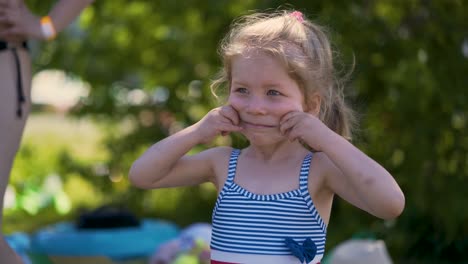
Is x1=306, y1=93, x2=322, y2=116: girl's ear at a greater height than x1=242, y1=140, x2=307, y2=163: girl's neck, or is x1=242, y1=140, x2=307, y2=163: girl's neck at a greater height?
x1=306, y1=93, x2=322, y2=116: girl's ear

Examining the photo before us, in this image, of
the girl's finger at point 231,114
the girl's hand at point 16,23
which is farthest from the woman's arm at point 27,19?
the girl's finger at point 231,114

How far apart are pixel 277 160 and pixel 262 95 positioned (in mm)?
231

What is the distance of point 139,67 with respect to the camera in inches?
300

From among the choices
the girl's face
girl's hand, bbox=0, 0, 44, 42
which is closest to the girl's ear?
the girl's face

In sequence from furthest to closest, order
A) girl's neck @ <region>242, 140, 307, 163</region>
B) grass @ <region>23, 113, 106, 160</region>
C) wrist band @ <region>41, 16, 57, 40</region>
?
grass @ <region>23, 113, 106, 160</region>, wrist band @ <region>41, 16, 57, 40</region>, girl's neck @ <region>242, 140, 307, 163</region>

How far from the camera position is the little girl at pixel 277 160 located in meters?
2.88

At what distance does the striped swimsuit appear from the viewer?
2900mm

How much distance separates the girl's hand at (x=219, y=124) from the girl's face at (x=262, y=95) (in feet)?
0.08

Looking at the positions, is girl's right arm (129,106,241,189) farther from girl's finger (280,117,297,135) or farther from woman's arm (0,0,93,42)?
woman's arm (0,0,93,42)

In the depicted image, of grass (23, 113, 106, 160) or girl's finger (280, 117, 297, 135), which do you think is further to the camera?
grass (23, 113, 106, 160)

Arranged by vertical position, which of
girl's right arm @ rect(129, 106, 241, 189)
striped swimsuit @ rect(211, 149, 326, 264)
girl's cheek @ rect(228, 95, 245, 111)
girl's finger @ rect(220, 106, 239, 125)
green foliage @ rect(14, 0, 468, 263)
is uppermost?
girl's cheek @ rect(228, 95, 245, 111)

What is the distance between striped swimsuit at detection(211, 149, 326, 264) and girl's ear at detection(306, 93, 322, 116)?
23 cm

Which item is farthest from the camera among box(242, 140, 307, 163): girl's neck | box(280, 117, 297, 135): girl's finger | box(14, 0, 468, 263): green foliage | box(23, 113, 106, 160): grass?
box(23, 113, 106, 160): grass

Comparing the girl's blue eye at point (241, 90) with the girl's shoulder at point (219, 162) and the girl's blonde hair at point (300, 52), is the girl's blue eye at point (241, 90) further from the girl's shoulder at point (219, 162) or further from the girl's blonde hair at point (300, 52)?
the girl's shoulder at point (219, 162)
